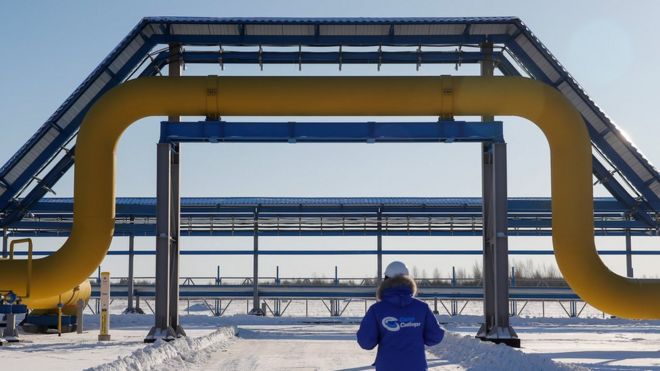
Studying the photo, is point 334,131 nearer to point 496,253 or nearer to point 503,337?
point 496,253

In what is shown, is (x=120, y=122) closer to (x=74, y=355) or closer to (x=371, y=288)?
(x=74, y=355)

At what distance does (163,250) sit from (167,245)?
0.53ft

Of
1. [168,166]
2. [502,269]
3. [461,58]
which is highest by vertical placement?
[461,58]

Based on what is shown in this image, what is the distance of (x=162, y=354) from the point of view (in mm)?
17859

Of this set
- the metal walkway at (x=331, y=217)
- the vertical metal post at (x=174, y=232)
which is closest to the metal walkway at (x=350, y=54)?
the vertical metal post at (x=174, y=232)

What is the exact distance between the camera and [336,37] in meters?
24.5

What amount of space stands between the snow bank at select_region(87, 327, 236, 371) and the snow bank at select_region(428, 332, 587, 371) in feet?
18.8

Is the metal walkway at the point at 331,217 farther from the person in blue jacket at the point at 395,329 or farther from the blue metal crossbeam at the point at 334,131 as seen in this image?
the person in blue jacket at the point at 395,329

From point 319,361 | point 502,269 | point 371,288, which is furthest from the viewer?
point 371,288

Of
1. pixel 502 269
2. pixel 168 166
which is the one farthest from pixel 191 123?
pixel 502 269

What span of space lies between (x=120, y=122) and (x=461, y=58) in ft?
31.9

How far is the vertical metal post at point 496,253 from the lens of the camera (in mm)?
22641

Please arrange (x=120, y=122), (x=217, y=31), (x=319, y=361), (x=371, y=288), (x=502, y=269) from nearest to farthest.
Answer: (x=319, y=361), (x=120, y=122), (x=502, y=269), (x=217, y=31), (x=371, y=288)

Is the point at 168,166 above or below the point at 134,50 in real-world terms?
below
